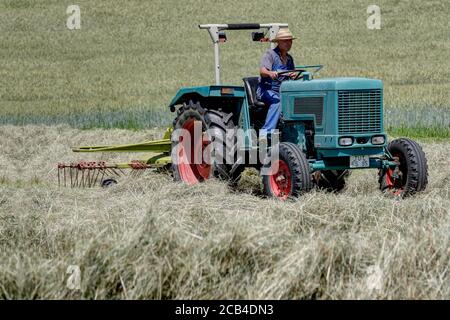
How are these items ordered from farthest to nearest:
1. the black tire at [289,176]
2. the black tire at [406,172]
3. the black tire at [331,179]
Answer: the black tire at [331,179] → the black tire at [406,172] → the black tire at [289,176]

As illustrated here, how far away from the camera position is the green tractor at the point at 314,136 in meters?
8.76

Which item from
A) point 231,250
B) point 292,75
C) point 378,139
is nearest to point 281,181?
point 378,139

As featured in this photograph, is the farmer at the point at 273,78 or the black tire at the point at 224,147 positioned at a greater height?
the farmer at the point at 273,78

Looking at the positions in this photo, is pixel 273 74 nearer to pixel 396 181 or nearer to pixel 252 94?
pixel 252 94

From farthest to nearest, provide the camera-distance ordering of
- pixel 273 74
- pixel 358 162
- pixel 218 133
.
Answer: pixel 218 133
pixel 273 74
pixel 358 162

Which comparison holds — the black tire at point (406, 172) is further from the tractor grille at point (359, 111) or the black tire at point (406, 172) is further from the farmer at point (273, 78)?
the farmer at point (273, 78)

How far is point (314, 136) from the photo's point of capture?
29.5ft

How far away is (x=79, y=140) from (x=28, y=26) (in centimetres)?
1935

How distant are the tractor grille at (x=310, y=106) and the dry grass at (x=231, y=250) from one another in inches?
52.2

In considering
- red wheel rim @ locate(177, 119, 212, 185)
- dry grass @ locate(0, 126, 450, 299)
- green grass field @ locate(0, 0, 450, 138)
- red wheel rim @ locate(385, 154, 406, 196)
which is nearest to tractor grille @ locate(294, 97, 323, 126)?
red wheel rim @ locate(385, 154, 406, 196)

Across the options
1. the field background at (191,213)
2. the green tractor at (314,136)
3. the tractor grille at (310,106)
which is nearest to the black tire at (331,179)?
the green tractor at (314,136)

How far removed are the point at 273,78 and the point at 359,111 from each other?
0.95 meters
